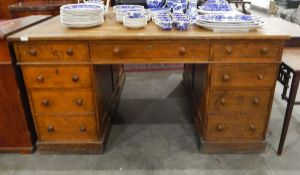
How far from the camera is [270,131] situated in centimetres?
198

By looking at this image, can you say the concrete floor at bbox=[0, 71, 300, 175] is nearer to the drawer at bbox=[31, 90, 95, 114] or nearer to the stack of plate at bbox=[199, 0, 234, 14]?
the drawer at bbox=[31, 90, 95, 114]

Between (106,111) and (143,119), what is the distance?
0.38 meters

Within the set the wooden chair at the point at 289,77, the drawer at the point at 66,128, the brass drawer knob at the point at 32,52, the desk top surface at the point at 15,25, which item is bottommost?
the drawer at the point at 66,128

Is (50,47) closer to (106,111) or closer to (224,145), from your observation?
(106,111)

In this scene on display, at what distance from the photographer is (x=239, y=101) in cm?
158

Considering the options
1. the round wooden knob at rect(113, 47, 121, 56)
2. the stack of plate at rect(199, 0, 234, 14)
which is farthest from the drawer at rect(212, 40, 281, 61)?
the round wooden knob at rect(113, 47, 121, 56)

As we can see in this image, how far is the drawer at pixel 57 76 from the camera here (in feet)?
4.91

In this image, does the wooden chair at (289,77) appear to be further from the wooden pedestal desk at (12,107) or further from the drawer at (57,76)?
the wooden pedestal desk at (12,107)

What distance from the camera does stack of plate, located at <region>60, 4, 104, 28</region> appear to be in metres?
1.48

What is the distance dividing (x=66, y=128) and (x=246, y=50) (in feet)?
4.08

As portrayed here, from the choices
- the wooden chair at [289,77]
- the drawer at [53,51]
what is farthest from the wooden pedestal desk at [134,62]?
the wooden chair at [289,77]

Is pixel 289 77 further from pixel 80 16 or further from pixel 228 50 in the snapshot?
pixel 80 16

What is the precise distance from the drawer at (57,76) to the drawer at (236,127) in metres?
0.84

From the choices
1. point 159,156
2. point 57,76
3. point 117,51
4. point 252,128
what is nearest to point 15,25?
point 57,76
